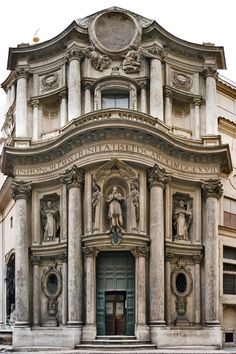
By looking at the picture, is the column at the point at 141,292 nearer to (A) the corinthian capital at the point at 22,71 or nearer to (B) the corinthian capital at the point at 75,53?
(B) the corinthian capital at the point at 75,53

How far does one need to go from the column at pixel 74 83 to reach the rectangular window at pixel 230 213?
9052mm

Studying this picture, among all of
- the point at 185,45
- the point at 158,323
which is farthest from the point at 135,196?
the point at 185,45

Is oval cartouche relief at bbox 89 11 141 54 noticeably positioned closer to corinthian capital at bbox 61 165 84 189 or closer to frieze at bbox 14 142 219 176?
frieze at bbox 14 142 219 176

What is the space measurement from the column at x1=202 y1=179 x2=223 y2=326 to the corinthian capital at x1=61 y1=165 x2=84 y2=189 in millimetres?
5840

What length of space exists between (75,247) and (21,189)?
3.98 meters

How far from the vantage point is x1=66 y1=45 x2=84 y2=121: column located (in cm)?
3111

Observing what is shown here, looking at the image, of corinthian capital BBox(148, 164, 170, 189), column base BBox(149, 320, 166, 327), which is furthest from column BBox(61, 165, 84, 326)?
column base BBox(149, 320, 166, 327)

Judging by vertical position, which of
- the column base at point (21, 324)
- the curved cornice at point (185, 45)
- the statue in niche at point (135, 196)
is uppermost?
the curved cornice at point (185, 45)

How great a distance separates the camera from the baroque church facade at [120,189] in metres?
29.1

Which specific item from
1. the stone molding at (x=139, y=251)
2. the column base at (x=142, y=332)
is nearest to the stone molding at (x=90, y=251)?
the stone molding at (x=139, y=251)

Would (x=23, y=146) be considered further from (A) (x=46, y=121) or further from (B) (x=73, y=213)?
(B) (x=73, y=213)

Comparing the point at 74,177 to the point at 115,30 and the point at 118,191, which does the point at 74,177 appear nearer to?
the point at 118,191

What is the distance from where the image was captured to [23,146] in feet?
104

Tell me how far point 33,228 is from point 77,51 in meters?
8.58
